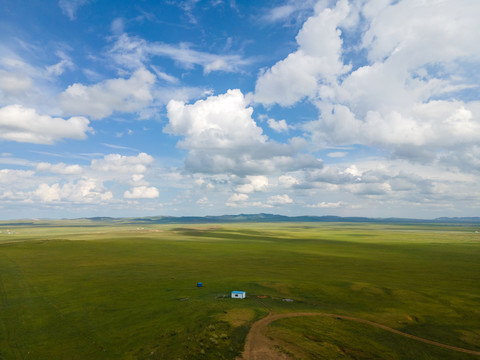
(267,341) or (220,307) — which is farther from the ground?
(220,307)

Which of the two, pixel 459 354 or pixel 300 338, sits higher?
pixel 300 338

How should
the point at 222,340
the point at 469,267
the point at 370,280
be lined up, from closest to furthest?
the point at 222,340 < the point at 370,280 < the point at 469,267

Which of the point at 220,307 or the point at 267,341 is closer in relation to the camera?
the point at 267,341

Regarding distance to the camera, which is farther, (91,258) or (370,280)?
(91,258)

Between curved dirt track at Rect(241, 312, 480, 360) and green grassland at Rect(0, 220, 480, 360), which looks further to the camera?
green grassland at Rect(0, 220, 480, 360)

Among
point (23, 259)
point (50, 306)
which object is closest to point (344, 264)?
point (50, 306)

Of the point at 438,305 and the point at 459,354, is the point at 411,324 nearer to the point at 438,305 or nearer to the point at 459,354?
the point at 459,354

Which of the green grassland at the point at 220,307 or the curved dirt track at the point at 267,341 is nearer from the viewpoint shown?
the curved dirt track at the point at 267,341

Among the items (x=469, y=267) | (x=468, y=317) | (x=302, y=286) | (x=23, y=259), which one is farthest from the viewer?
(x=23, y=259)
